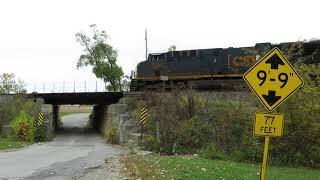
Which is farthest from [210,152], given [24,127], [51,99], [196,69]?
[51,99]

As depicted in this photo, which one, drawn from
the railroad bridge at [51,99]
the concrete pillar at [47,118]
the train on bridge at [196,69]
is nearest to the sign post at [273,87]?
the train on bridge at [196,69]

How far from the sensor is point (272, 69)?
11281 mm

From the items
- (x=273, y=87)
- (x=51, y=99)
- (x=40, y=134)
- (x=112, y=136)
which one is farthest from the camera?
(x=51, y=99)

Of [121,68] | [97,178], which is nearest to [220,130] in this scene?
[97,178]

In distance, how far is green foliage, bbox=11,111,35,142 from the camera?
47219 millimetres

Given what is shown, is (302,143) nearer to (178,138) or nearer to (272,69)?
(178,138)

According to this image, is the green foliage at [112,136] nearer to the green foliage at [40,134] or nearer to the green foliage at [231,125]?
the green foliage at [231,125]

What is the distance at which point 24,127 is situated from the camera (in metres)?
47.5

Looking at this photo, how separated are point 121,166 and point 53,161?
6.52m

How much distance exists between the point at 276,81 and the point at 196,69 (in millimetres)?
31703

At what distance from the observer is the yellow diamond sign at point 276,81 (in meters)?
11.3

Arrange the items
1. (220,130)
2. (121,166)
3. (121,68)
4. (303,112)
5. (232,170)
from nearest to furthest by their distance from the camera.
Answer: (232,170), (121,166), (303,112), (220,130), (121,68)

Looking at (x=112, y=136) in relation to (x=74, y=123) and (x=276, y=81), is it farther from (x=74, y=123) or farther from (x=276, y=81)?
(x=74, y=123)

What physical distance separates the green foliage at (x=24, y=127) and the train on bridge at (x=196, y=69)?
1068 centimetres
